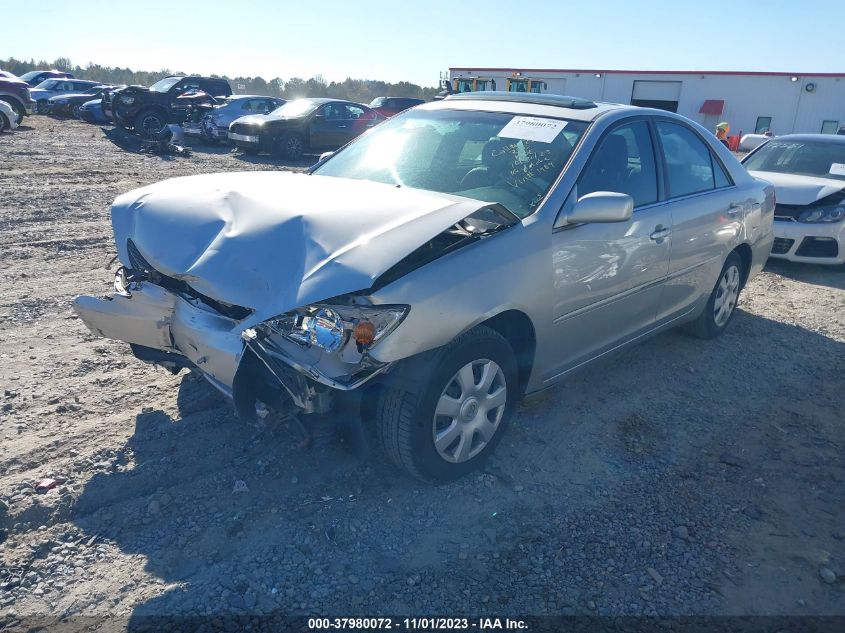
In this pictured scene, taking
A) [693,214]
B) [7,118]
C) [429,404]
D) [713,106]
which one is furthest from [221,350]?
[713,106]

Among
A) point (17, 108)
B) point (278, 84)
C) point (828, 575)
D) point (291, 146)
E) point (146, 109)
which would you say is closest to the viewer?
point (828, 575)

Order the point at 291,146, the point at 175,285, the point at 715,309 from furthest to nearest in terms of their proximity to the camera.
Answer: the point at 291,146 < the point at 715,309 < the point at 175,285

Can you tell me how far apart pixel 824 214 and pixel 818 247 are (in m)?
0.39

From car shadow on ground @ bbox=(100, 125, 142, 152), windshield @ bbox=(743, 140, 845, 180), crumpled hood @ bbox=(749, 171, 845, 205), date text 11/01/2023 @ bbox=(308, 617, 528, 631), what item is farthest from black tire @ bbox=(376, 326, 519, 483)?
car shadow on ground @ bbox=(100, 125, 142, 152)

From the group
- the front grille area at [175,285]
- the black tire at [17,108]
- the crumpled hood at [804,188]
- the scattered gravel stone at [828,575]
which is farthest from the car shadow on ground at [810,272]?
the black tire at [17,108]

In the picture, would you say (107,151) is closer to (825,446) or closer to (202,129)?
(202,129)

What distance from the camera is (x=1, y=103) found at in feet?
54.3

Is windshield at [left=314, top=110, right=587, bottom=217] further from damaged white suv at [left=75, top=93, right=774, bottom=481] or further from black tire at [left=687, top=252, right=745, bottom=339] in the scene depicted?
black tire at [left=687, top=252, right=745, bottom=339]

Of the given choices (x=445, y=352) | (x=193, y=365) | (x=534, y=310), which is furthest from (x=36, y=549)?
(x=534, y=310)

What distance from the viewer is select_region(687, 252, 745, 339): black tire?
16.7ft

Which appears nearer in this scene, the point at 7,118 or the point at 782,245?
the point at 782,245

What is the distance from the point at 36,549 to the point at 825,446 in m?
4.15

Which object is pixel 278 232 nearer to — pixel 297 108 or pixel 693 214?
pixel 693 214

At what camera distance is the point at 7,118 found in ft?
55.1
